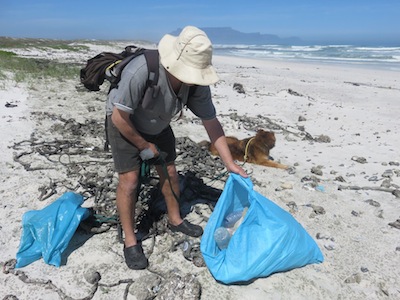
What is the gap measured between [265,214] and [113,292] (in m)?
1.26

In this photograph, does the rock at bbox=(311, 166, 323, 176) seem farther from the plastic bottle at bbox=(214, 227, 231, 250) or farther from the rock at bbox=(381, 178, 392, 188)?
the plastic bottle at bbox=(214, 227, 231, 250)

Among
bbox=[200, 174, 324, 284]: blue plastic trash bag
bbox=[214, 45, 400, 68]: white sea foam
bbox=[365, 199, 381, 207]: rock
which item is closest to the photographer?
bbox=[200, 174, 324, 284]: blue plastic trash bag

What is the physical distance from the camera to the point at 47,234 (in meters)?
2.64

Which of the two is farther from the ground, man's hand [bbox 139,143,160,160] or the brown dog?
man's hand [bbox 139,143,160,160]

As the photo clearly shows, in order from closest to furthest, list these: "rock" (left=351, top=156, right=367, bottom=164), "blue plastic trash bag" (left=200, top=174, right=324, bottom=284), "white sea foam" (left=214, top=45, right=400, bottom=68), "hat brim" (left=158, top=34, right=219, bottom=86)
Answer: "hat brim" (left=158, top=34, right=219, bottom=86)
"blue plastic trash bag" (left=200, top=174, right=324, bottom=284)
"rock" (left=351, top=156, right=367, bottom=164)
"white sea foam" (left=214, top=45, right=400, bottom=68)

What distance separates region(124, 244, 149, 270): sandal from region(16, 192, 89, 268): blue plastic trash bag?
1.60ft

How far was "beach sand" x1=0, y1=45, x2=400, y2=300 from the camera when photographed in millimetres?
2543

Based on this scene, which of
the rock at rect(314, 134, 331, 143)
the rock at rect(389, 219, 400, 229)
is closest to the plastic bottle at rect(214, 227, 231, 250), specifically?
the rock at rect(389, 219, 400, 229)

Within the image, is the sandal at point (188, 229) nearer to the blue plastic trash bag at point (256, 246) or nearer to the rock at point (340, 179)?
the blue plastic trash bag at point (256, 246)

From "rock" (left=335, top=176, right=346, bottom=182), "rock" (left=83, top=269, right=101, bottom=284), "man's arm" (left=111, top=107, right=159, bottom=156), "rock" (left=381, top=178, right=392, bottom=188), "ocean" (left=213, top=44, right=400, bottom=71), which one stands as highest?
"ocean" (left=213, top=44, right=400, bottom=71)

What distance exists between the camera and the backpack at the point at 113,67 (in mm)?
2256

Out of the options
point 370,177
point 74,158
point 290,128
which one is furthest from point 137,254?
point 290,128

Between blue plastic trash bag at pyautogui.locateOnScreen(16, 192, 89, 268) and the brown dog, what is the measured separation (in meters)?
2.66

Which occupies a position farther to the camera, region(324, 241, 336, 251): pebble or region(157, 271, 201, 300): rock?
region(324, 241, 336, 251): pebble
